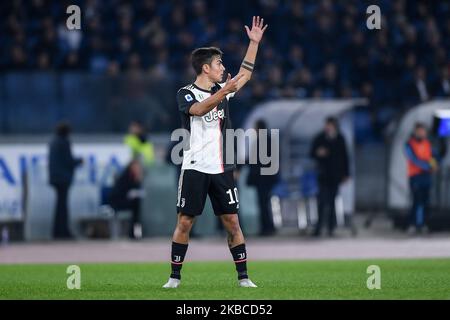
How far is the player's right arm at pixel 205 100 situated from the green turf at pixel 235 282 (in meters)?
1.80

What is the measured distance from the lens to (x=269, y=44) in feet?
93.1

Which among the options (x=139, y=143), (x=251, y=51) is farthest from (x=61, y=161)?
(x=251, y=51)

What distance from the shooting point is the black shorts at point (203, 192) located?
12.1 meters

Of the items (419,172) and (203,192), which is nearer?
(203,192)

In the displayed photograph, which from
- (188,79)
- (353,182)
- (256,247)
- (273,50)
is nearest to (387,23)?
(273,50)

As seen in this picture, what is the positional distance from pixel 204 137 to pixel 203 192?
55cm

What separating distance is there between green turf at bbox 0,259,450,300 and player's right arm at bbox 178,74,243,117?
1796 millimetres

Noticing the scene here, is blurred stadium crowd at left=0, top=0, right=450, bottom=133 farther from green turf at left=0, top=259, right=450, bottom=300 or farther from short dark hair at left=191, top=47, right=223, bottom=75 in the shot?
short dark hair at left=191, top=47, right=223, bottom=75

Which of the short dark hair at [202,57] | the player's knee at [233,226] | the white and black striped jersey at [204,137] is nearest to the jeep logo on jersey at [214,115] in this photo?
the white and black striped jersey at [204,137]

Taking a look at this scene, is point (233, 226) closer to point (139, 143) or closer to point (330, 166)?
point (330, 166)

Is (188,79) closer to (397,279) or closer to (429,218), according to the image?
(429,218)

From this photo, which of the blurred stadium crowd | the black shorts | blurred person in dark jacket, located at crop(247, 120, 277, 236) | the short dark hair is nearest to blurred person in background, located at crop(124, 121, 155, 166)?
blurred person in dark jacket, located at crop(247, 120, 277, 236)

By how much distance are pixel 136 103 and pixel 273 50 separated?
16.0ft

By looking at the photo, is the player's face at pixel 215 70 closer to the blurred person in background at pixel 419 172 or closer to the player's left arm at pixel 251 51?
the player's left arm at pixel 251 51
